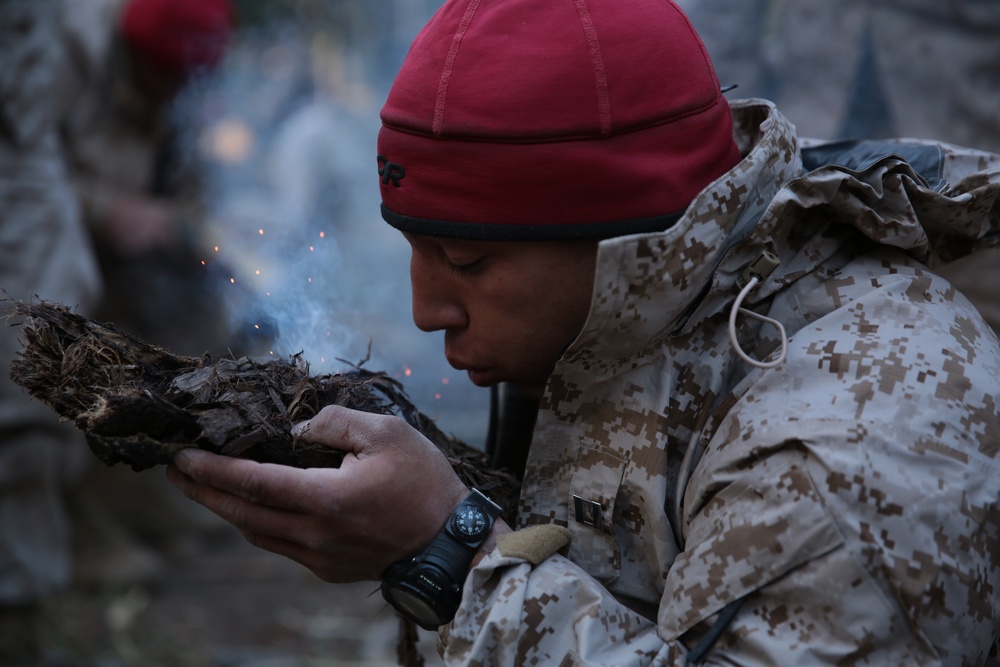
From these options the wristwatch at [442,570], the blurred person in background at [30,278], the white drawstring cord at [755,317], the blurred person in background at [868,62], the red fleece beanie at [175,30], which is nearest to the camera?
the white drawstring cord at [755,317]

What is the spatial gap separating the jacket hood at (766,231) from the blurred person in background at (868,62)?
2285 mm

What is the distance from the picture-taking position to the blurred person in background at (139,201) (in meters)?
6.16

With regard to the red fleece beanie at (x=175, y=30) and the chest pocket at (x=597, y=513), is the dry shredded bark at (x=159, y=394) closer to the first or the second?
the chest pocket at (x=597, y=513)

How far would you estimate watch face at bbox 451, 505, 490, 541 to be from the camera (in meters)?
1.81

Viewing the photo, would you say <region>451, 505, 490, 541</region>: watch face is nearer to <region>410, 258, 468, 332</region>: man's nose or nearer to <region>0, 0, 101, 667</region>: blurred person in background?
<region>410, 258, 468, 332</region>: man's nose

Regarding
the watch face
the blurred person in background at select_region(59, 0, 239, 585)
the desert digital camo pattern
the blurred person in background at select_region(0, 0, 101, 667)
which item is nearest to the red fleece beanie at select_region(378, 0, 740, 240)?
the desert digital camo pattern

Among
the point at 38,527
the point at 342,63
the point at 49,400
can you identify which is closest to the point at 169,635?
the point at 38,527

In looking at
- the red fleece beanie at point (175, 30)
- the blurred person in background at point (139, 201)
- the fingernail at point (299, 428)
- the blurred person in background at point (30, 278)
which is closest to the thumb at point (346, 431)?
the fingernail at point (299, 428)

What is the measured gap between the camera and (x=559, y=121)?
1.76 metres

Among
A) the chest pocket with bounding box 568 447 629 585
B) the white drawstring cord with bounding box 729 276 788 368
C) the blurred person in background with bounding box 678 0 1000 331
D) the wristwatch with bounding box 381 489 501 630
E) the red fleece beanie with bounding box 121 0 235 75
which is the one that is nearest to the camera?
the white drawstring cord with bounding box 729 276 788 368

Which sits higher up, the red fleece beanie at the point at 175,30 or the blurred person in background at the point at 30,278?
the red fleece beanie at the point at 175,30

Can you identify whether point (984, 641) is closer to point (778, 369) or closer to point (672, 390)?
point (778, 369)

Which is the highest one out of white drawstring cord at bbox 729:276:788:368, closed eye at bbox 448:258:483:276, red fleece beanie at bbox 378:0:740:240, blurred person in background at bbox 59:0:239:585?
red fleece beanie at bbox 378:0:740:240

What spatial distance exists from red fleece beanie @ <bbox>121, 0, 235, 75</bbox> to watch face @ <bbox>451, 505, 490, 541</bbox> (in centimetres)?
535
